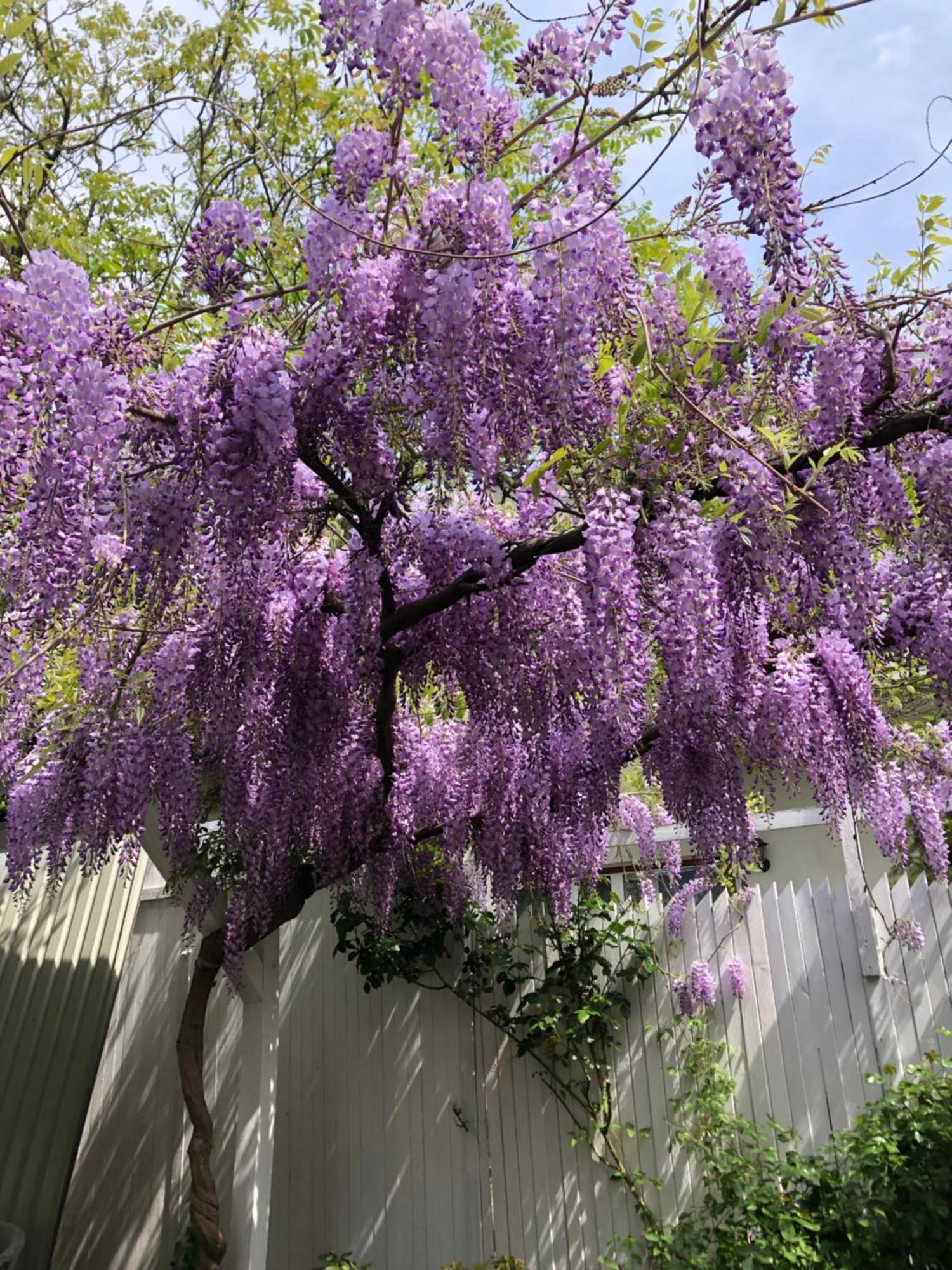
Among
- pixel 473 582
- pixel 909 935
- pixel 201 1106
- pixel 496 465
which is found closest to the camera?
pixel 496 465

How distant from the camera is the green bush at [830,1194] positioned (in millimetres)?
3107

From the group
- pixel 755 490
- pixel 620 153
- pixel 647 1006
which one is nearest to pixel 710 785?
pixel 755 490

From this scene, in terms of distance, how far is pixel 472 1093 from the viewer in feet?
14.3

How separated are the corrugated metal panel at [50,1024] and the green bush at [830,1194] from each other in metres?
3.10

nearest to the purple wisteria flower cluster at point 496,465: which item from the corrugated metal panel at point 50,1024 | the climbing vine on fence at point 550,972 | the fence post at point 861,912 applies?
the fence post at point 861,912

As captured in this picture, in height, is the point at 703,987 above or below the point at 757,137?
below

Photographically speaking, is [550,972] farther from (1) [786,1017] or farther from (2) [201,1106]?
(2) [201,1106]

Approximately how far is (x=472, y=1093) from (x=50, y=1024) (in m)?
2.59

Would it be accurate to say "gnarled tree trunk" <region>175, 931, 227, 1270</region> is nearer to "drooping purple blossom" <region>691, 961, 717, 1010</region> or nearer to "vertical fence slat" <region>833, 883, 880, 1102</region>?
"drooping purple blossom" <region>691, 961, 717, 1010</region>

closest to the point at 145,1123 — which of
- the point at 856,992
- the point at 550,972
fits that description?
the point at 550,972

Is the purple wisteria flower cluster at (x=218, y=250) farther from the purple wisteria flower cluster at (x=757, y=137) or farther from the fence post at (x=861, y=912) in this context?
the fence post at (x=861, y=912)

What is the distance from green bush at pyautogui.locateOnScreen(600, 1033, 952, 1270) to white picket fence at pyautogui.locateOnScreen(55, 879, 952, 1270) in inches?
6.8

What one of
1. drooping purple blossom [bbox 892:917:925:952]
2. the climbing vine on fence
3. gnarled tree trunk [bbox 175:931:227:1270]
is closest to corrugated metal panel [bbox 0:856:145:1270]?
gnarled tree trunk [bbox 175:931:227:1270]

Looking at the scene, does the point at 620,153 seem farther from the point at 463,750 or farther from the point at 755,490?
the point at 755,490
